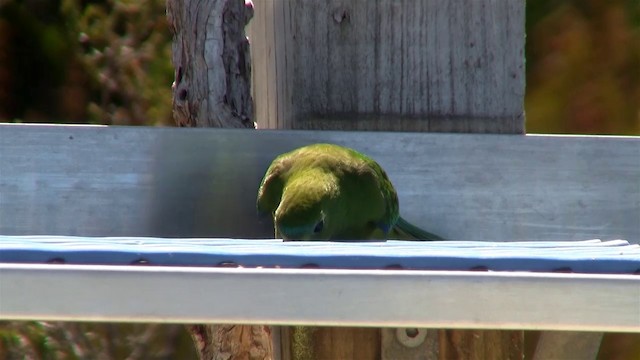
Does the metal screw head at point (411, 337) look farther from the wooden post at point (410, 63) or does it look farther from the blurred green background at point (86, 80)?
the blurred green background at point (86, 80)

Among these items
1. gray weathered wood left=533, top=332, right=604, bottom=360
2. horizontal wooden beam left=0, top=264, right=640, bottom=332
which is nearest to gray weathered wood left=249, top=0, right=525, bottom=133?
gray weathered wood left=533, top=332, right=604, bottom=360

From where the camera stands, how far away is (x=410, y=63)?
9.04 feet

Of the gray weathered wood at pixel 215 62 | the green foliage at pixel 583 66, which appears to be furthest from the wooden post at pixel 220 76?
the green foliage at pixel 583 66

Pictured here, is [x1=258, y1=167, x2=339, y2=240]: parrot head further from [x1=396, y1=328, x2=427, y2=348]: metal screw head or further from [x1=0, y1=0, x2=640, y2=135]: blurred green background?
[x1=0, y1=0, x2=640, y2=135]: blurred green background

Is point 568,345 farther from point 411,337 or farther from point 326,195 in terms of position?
point 326,195

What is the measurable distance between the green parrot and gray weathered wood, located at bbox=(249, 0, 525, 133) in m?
0.11

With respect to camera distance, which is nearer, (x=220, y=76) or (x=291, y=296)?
(x=291, y=296)

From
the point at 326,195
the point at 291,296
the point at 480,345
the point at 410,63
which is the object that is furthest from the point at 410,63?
the point at 291,296

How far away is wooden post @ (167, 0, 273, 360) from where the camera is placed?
10.4 ft

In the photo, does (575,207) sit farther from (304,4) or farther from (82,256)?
(82,256)

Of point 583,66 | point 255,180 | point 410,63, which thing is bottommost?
point 255,180

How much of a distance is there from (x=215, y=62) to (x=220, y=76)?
0.05 m

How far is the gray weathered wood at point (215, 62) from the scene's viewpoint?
3.16m

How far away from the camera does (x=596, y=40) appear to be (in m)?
4.75
